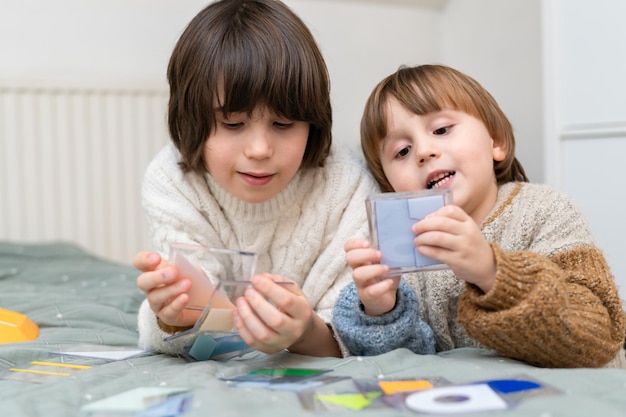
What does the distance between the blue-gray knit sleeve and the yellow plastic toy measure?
55 cm

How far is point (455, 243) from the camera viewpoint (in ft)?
2.74

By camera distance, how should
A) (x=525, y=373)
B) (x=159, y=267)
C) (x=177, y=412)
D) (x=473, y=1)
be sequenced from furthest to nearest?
(x=473, y=1)
(x=159, y=267)
(x=525, y=373)
(x=177, y=412)

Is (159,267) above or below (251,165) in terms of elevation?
below

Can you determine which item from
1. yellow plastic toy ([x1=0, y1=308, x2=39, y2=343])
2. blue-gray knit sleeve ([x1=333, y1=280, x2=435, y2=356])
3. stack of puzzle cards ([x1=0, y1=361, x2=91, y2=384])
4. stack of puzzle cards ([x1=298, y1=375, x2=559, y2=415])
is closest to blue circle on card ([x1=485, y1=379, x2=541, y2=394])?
stack of puzzle cards ([x1=298, y1=375, x2=559, y2=415])

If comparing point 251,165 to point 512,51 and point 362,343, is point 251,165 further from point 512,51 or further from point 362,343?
point 512,51

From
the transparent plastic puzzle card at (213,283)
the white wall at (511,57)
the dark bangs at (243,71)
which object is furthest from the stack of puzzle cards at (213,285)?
the white wall at (511,57)

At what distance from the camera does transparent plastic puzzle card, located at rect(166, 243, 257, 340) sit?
91 cm

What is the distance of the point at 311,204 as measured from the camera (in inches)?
49.7

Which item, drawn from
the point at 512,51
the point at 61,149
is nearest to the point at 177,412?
the point at 61,149

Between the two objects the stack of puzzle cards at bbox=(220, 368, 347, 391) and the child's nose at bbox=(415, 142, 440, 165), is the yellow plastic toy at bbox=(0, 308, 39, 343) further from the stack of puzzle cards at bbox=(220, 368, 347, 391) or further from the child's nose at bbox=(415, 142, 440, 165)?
the child's nose at bbox=(415, 142, 440, 165)

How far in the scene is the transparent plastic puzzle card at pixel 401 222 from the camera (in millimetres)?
865

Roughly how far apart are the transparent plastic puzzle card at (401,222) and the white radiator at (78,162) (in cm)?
164

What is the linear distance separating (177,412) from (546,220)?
59 centimetres

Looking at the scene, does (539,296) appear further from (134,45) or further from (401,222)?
(134,45)
